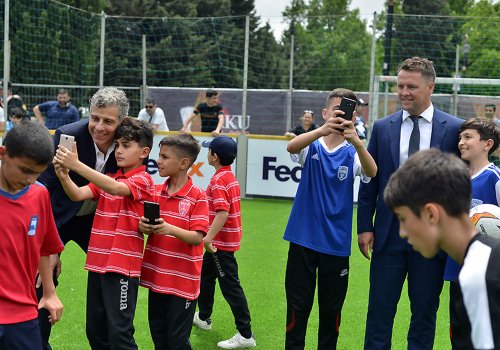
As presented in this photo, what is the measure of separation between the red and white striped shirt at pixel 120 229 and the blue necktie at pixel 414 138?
5.62ft

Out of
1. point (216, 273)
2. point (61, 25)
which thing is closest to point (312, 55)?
point (61, 25)

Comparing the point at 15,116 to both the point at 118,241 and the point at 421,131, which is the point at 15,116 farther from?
the point at 421,131

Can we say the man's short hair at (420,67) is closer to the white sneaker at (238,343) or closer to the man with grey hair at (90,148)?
the man with grey hair at (90,148)

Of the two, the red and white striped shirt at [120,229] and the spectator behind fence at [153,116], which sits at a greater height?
the spectator behind fence at [153,116]

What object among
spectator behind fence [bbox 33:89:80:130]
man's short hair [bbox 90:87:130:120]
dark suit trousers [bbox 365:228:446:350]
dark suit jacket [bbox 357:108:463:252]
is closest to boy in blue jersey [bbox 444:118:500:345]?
dark suit jacket [bbox 357:108:463:252]

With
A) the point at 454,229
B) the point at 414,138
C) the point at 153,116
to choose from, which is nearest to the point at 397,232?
the point at 414,138

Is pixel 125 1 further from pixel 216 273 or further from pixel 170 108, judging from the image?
pixel 216 273

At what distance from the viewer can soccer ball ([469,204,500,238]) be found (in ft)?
15.8

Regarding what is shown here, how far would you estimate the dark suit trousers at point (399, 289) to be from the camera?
15.7 feet

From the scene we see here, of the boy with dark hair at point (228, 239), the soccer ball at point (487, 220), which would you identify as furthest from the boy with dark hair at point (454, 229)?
the boy with dark hair at point (228, 239)

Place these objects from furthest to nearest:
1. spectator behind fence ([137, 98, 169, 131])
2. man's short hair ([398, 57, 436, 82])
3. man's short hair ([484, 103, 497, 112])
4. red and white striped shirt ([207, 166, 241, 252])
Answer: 1. man's short hair ([484, 103, 497, 112])
2. spectator behind fence ([137, 98, 169, 131])
3. red and white striped shirt ([207, 166, 241, 252])
4. man's short hair ([398, 57, 436, 82])

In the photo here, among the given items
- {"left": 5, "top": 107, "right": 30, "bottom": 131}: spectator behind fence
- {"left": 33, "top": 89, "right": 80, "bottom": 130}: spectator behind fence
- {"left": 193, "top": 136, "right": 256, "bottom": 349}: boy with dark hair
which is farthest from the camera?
{"left": 33, "top": 89, "right": 80, "bottom": 130}: spectator behind fence

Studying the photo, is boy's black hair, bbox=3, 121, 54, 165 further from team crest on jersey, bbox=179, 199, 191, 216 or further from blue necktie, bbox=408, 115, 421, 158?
blue necktie, bbox=408, 115, 421, 158

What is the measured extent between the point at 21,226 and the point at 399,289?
257 cm
